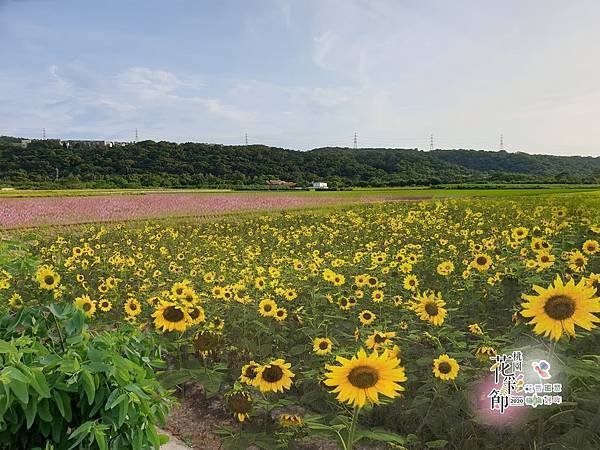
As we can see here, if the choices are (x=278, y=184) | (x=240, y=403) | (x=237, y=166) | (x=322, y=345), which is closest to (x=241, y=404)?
(x=240, y=403)

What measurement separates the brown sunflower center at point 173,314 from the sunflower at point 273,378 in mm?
709

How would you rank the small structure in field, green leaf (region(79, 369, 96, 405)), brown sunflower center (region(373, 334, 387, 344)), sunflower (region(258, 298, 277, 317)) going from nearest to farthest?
green leaf (region(79, 369, 96, 405))
brown sunflower center (region(373, 334, 387, 344))
sunflower (region(258, 298, 277, 317))
the small structure in field

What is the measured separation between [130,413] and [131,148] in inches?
1699

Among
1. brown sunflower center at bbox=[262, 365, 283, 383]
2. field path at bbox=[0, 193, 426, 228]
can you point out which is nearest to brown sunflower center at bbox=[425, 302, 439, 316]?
brown sunflower center at bbox=[262, 365, 283, 383]

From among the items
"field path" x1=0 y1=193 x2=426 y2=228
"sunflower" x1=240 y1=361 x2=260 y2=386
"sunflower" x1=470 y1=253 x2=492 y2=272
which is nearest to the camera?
"sunflower" x1=240 y1=361 x2=260 y2=386

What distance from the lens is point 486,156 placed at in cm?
4678

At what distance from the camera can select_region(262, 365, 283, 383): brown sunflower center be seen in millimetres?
2193

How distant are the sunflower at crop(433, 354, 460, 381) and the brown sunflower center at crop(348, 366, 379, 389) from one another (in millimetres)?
770

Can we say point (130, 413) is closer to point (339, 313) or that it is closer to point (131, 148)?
point (339, 313)

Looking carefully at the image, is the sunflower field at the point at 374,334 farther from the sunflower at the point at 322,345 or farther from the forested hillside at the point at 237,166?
the forested hillside at the point at 237,166

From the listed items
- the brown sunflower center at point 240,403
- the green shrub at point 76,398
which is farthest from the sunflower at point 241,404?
the green shrub at point 76,398

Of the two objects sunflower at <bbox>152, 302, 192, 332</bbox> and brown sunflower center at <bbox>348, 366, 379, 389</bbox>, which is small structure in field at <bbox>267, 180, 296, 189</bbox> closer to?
sunflower at <bbox>152, 302, 192, 332</bbox>

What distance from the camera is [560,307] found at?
5.49ft

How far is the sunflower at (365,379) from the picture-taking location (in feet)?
5.07
